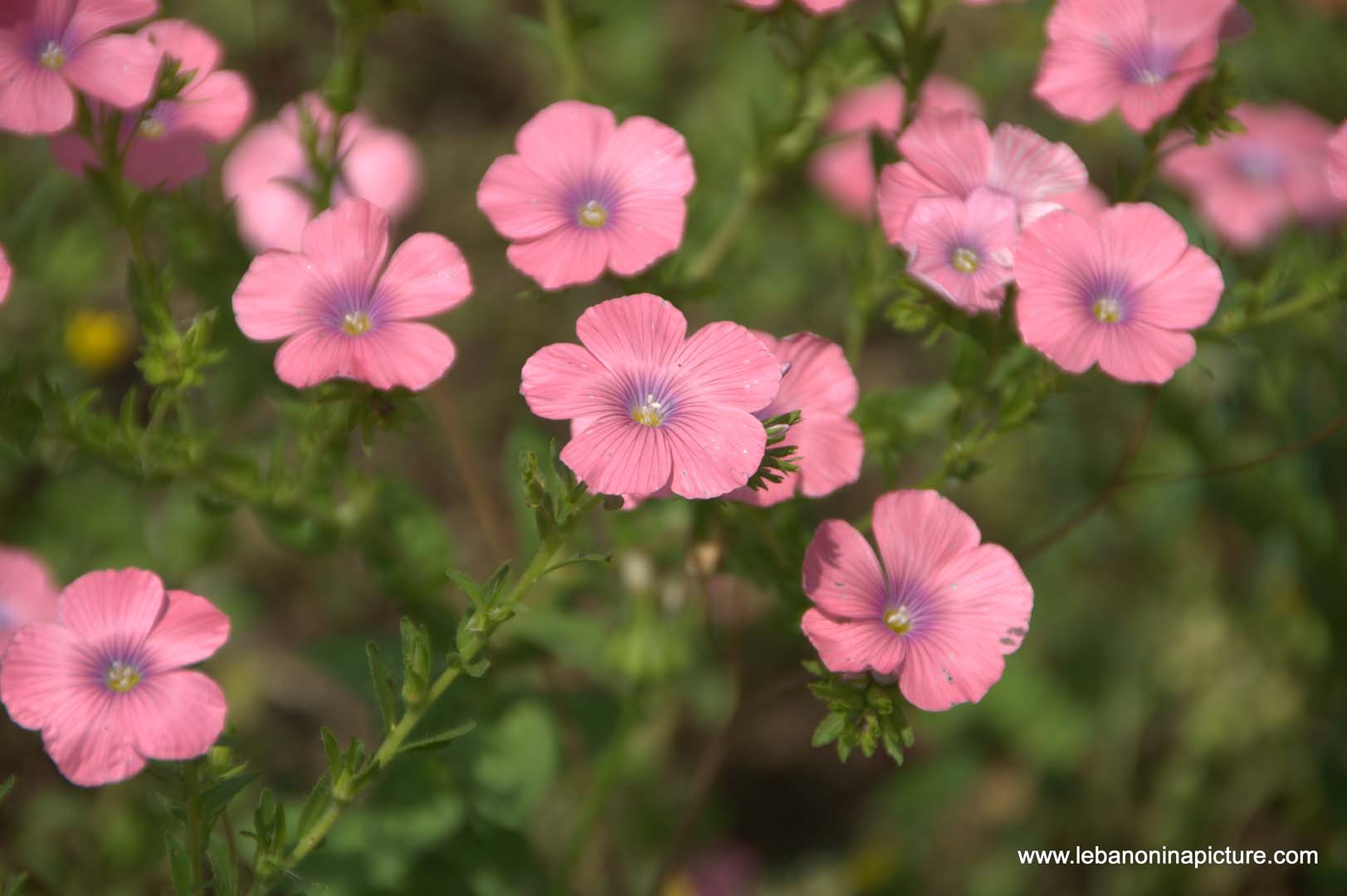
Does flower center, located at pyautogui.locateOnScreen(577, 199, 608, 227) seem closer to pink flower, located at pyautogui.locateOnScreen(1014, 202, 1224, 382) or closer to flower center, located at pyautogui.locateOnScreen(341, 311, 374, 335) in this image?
flower center, located at pyautogui.locateOnScreen(341, 311, 374, 335)

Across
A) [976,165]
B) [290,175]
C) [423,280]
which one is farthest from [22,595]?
[976,165]

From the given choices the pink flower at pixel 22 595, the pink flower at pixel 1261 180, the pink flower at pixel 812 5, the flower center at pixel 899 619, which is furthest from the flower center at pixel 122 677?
the pink flower at pixel 1261 180

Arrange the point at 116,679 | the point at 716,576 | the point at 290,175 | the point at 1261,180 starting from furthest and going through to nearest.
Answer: the point at 1261,180 < the point at 290,175 < the point at 716,576 < the point at 116,679

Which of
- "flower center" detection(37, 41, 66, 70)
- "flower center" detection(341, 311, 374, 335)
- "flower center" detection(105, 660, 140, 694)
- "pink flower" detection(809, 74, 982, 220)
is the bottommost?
"pink flower" detection(809, 74, 982, 220)

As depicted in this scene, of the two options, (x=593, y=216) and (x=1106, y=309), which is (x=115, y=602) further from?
(x=1106, y=309)

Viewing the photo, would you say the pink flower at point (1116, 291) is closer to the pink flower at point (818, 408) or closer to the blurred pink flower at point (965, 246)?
the blurred pink flower at point (965, 246)

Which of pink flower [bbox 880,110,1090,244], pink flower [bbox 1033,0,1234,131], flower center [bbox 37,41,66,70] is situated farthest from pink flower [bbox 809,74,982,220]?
flower center [bbox 37,41,66,70]
